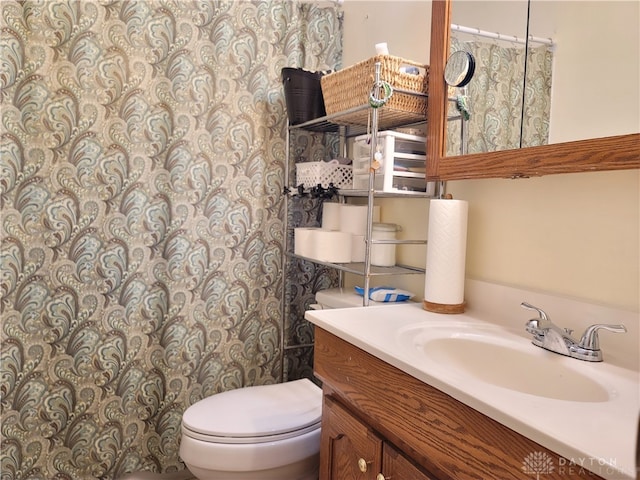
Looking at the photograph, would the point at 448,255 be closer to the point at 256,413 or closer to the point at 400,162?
the point at 400,162

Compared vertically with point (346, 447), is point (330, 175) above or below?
above

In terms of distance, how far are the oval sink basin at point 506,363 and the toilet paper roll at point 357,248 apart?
62 centimetres

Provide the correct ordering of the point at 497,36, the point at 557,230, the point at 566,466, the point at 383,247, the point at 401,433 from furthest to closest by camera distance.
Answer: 1. the point at 383,247
2. the point at 497,36
3. the point at 557,230
4. the point at 401,433
5. the point at 566,466

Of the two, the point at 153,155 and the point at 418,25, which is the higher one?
the point at 418,25

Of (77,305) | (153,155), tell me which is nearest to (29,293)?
(77,305)

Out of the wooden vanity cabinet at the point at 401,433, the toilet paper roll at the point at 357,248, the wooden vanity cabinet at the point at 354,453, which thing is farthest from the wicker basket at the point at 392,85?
the wooden vanity cabinet at the point at 354,453

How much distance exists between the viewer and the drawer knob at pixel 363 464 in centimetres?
105

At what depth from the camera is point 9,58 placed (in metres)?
1.64

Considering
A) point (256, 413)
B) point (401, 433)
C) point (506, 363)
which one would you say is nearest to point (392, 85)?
point (506, 363)

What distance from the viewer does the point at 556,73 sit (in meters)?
1.13

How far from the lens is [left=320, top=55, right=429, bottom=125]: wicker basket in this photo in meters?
1.45

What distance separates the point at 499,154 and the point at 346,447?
2.64ft

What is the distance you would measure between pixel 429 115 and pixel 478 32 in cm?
25

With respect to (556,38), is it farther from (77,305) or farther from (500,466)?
(77,305)
